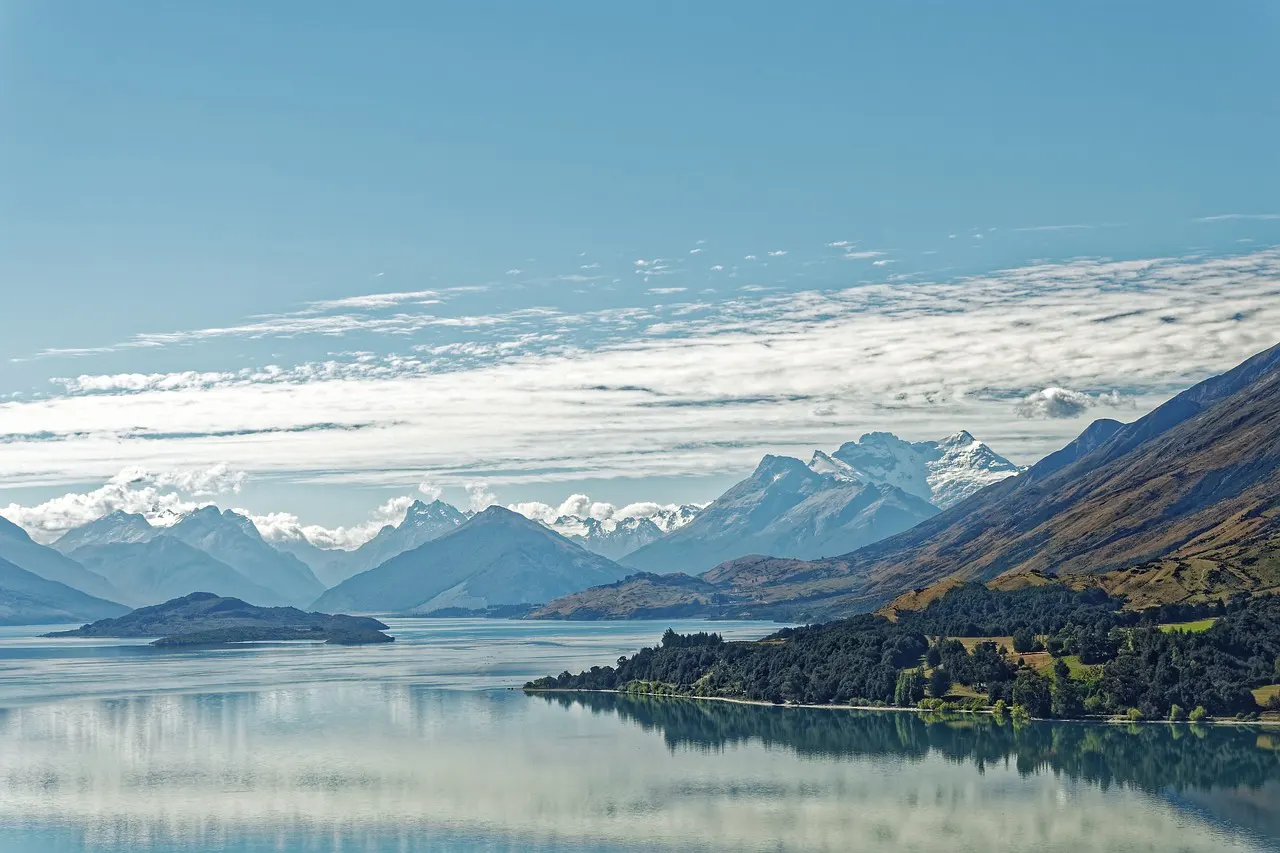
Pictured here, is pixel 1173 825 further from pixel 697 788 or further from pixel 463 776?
pixel 463 776

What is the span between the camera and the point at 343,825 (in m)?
132

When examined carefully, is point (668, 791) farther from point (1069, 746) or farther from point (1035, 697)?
point (1035, 697)

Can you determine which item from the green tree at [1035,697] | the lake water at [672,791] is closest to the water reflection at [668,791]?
the lake water at [672,791]

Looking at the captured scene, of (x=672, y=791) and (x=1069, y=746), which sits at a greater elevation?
(x=1069, y=746)

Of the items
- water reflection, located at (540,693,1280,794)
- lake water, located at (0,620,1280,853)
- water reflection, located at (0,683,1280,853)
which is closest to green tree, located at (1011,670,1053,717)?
water reflection, located at (540,693,1280,794)

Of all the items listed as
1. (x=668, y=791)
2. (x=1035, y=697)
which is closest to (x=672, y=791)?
(x=668, y=791)

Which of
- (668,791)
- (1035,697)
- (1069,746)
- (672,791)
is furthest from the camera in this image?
(1035,697)

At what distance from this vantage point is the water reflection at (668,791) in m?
125

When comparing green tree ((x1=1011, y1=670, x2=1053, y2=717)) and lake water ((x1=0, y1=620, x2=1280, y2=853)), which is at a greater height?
green tree ((x1=1011, y1=670, x2=1053, y2=717))

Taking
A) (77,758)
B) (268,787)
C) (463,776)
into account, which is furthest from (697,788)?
(77,758)

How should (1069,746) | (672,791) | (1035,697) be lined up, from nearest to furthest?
(672,791) < (1069,746) < (1035,697)

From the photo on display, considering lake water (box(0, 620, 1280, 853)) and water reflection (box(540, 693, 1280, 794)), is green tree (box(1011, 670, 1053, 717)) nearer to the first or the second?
water reflection (box(540, 693, 1280, 794))

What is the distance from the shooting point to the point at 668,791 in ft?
490

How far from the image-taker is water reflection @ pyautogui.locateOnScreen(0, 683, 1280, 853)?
125 m
